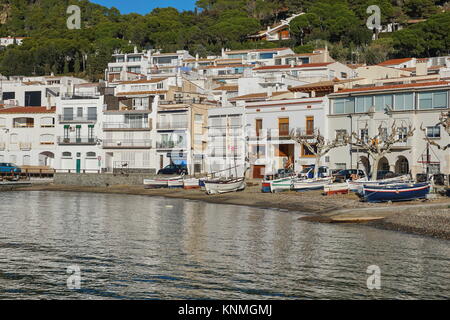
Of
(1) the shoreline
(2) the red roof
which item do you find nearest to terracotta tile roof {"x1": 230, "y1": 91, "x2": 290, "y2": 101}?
(1) the shoreline

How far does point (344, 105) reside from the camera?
70375 millimetres

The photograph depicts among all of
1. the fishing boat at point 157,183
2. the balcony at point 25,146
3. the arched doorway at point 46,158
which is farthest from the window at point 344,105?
the balcony at point 25,146

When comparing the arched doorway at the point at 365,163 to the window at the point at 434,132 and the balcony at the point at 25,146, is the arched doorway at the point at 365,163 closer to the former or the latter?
the window at the point at 434,132

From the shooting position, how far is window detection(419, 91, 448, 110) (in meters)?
62.8

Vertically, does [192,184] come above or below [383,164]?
below

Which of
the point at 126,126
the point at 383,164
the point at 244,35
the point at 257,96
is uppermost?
the point at 244,35

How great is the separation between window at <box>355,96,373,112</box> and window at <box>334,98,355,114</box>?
0.67m

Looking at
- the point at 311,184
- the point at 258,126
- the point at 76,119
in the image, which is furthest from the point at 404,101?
the point at 76,119

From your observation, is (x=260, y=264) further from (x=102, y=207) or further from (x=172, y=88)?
(x=172, y=88)

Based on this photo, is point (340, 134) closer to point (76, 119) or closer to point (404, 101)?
point (404, 101)

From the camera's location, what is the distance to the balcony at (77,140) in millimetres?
91000

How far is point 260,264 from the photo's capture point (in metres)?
27.5

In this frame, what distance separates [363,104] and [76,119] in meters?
43.3

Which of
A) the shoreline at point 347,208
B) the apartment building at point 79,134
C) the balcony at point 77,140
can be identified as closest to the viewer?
the shoreline at point 347,208
